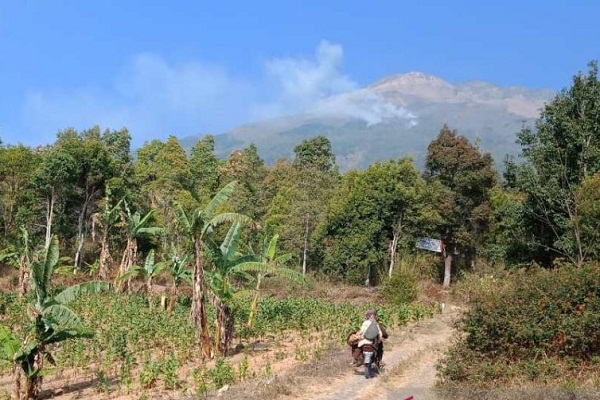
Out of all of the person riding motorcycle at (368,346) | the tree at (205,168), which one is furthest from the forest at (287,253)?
the person riding motorcycle at (368,346)

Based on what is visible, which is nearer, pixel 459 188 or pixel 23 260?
pixel 23 260

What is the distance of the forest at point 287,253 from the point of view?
1194 centimetres

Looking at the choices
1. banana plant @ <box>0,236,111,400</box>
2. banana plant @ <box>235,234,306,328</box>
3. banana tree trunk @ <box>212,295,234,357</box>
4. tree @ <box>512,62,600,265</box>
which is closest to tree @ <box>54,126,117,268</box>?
banana plant @ <box>235,234,306,328</box>

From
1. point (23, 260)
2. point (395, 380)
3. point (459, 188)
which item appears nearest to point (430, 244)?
point (459, 188)

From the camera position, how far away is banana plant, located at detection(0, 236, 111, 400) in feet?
41.0

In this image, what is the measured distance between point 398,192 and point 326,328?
58.2 ft

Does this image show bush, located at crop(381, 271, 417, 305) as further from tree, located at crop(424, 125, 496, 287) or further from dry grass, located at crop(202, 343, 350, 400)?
dry grass, located at crop(202, 343, 350, 400)

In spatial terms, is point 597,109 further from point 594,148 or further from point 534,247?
point 534,247

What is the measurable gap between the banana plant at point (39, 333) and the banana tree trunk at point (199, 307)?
2769 millimetres

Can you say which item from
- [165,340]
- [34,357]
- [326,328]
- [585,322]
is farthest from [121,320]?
[585,322]

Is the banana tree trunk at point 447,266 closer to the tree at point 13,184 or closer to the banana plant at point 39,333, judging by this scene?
the tree at point 13,184

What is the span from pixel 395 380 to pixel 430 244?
24.9m

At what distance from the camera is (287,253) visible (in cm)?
3033

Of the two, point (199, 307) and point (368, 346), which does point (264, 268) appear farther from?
point (368, 346)
